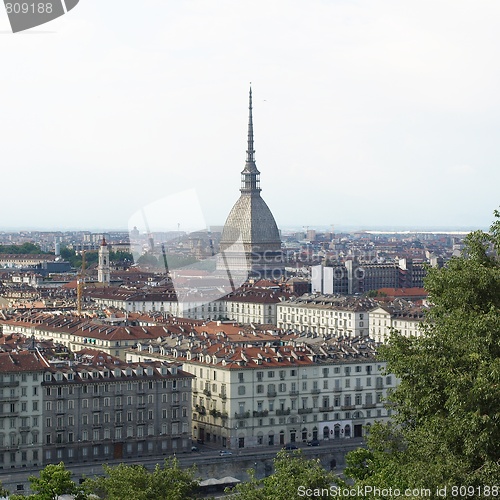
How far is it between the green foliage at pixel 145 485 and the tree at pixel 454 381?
404 centimetres

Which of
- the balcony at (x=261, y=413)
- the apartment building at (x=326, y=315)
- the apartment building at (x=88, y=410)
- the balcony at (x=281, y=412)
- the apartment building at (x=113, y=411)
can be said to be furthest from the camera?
the apartment building at (x=326, y=315)

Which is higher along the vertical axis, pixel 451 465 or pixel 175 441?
pixel 451 465

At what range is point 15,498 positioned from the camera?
20.6 metres

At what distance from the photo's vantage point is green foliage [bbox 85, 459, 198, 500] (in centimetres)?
2038

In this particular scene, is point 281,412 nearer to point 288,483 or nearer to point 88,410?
point 88,410

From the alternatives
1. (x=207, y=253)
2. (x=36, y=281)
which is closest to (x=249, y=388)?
(x=207, y=253)

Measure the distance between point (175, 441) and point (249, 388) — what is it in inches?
118

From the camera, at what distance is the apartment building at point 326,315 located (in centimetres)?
6161

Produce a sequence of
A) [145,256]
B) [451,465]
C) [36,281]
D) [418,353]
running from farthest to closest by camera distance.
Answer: [36,281], [145,256], [418,353], [451,465]

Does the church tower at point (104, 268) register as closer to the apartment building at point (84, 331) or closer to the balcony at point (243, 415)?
the apartment building at point (84, 331)

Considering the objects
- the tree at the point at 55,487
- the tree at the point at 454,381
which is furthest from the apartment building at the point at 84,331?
the tree at the point at 454,381

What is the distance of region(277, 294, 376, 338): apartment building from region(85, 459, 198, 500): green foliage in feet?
122

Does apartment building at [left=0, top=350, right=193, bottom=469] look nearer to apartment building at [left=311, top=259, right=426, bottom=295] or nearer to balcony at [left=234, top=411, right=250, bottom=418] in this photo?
balcony at [left=234, top=411, right=250, bottom=418]

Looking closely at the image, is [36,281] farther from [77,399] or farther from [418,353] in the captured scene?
[418,353]
